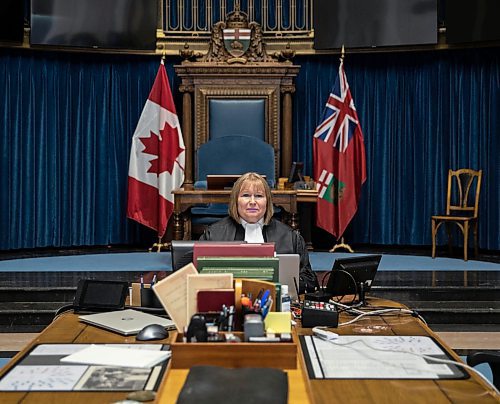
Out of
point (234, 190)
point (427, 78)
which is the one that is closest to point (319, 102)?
point (427, 78)

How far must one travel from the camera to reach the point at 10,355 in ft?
15.9

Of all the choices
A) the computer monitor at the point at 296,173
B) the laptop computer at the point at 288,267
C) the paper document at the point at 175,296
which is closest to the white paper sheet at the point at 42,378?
the paper document at the point at 175,296

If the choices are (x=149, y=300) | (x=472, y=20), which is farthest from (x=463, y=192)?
(x=149, y=300)

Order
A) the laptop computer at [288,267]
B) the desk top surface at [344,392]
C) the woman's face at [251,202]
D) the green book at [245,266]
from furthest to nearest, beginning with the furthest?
1. the woman's face at [251,202]
2. the laptop computer at [288,267]
3. the green book at [245,266]
4. the desk top surface at [344,392]

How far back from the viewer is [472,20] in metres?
8.22

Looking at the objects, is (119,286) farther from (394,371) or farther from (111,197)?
(111,197)

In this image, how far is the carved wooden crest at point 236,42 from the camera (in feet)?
28.5

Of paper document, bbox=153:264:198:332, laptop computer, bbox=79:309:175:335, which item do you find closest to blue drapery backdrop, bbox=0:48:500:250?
laptop computer, bbox=79:309:175:335

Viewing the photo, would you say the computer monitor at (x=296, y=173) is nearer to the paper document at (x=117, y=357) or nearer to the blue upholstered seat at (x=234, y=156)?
the blue upholstered seat at (x=234, y=156)

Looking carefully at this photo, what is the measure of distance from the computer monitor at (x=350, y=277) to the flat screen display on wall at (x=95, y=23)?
6288 millimetres

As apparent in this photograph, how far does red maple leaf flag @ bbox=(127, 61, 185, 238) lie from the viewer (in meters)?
8.55

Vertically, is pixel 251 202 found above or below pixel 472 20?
below

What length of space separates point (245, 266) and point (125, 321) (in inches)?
19.4

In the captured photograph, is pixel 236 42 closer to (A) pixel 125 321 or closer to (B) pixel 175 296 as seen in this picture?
(A) pixel 125 321
